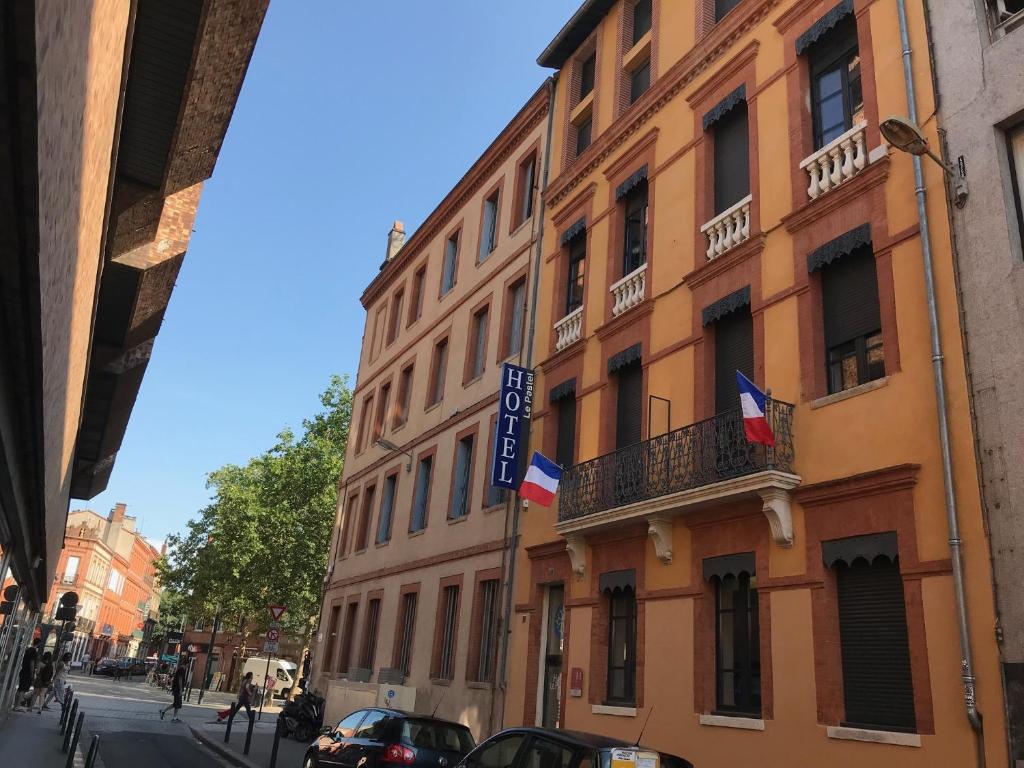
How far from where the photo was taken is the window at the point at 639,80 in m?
17.6

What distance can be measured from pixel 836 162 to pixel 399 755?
9972 millimetres

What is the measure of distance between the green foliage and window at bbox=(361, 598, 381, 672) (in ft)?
71.6

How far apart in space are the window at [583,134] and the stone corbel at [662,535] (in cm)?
1036

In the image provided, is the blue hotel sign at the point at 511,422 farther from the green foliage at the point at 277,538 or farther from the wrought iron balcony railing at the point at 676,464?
the green foliage at the point at 277,538

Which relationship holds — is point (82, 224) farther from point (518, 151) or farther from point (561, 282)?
point (518, 151)

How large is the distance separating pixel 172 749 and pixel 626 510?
1255cm

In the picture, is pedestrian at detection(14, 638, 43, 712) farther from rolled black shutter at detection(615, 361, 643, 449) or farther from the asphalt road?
rolled black shutter at detection(615, 361, 643, 449)

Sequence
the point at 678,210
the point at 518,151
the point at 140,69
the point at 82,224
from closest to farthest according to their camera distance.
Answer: the point at 82,224 < the point at 140,69 < the point at 678,210 < the point at 518,151

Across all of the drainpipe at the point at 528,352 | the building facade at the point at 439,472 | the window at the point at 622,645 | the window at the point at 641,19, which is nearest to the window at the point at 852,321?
the window at the point at 622,645

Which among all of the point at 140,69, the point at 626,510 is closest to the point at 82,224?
the point at 140,69

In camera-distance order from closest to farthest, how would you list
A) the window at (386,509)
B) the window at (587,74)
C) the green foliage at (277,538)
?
1. the window at (587,74)
2. the window at (386,509)
3. the green foliage at (277,538)

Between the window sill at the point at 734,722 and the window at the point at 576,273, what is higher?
the window at the point at 576,273

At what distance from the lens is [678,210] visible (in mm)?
14648

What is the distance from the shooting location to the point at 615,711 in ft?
42.2
